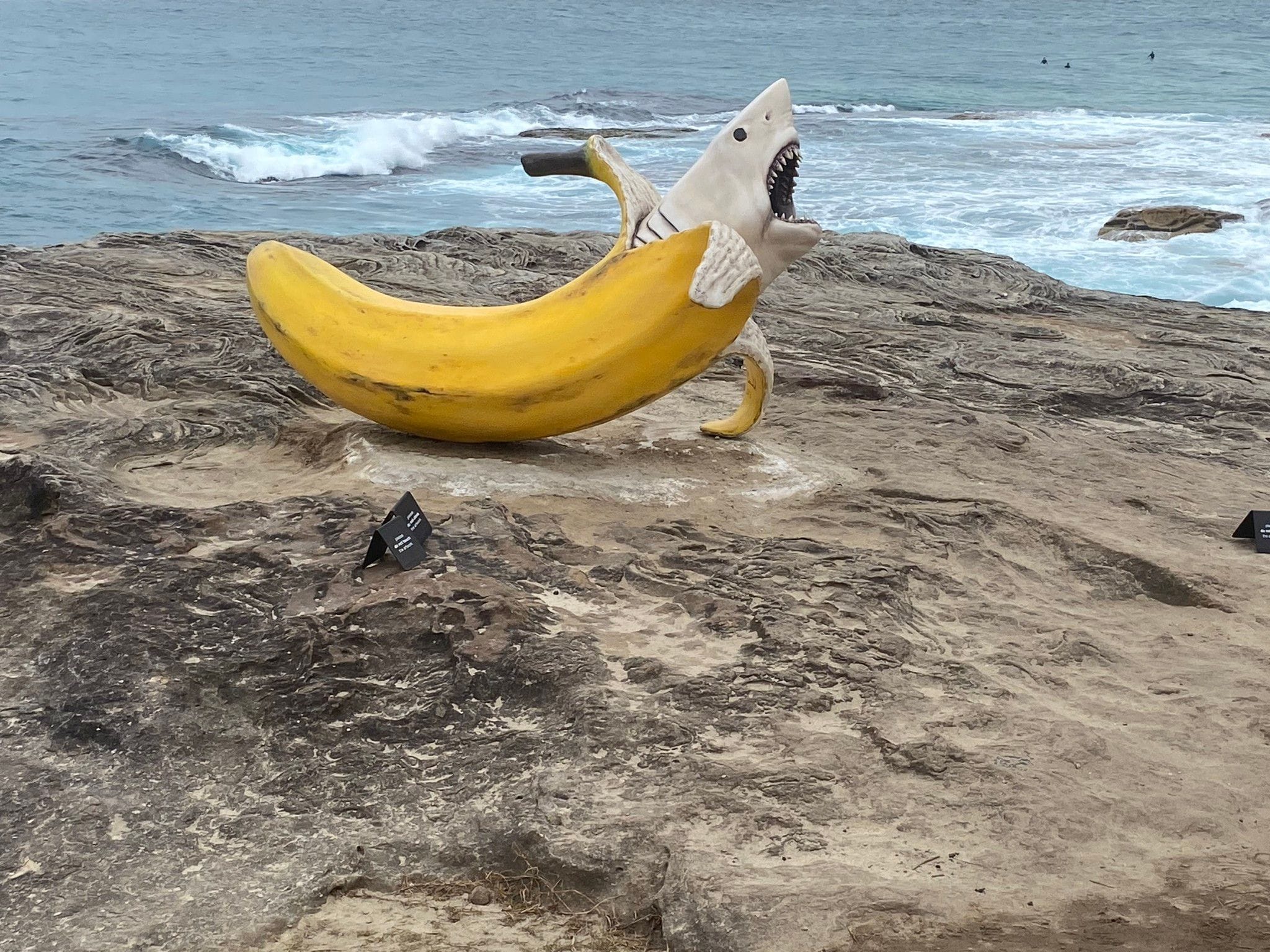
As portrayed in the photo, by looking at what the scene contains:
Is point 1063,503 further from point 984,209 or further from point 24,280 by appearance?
point 984,209

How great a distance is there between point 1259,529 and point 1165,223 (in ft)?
27.9

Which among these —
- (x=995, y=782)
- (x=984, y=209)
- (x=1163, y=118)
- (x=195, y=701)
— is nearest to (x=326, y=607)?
(x=195, y=701)

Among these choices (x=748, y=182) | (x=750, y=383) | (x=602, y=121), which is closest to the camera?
(x=748, y=182)

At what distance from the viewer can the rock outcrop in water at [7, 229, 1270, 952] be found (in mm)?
2152

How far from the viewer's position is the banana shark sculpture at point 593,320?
12.0ft

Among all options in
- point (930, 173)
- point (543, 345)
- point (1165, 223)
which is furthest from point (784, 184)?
point (930, 173)

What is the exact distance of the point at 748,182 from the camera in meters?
3.88

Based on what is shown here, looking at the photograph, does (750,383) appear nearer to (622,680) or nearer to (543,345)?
(543,345)

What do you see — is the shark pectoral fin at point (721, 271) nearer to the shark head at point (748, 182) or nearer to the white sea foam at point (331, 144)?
the shark head at point (748, 182)

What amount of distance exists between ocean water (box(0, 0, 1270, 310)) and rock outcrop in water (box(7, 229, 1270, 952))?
674 centimetres

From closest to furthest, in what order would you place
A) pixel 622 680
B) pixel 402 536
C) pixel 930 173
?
pixel 622 680 → pixel 402 536 → pixel 930 173

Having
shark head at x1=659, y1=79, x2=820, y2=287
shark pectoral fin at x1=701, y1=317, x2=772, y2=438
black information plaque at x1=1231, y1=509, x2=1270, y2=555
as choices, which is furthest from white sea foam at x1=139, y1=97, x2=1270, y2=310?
shark head at x1=659, y1=79, x2=820, y2=287

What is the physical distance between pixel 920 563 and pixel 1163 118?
64.5 ft

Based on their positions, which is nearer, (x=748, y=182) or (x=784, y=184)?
(x=748, y=182)
